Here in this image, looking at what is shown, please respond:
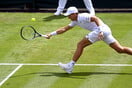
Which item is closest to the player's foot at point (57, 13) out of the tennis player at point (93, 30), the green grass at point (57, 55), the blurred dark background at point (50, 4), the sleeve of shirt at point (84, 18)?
the green grass at point (57, 55)

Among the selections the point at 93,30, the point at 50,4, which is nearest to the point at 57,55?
the point at 93,30

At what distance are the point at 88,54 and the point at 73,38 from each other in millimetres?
1974

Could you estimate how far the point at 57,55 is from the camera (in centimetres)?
1362

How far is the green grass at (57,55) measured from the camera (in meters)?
11.1

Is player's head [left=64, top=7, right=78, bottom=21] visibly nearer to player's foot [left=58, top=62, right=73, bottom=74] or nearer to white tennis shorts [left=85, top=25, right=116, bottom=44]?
white tennis shorts [left=85, top=25, right=116, bottom=44]

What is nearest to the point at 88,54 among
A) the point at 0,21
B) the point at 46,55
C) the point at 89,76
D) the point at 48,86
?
the point at 46,55

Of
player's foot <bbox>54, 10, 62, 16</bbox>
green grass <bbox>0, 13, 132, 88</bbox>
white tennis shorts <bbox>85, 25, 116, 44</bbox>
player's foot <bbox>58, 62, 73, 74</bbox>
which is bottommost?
green grass <bbox>0, 13, 132, 88</bbox>

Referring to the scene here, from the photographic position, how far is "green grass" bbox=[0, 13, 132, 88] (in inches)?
439

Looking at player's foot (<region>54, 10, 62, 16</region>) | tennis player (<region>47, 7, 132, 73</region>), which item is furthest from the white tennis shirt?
player's foot (<region>54, 10, 62, 16</region>)

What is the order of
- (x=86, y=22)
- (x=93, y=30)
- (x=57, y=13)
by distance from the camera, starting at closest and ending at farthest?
(x=86, y=22), (x=93, y=30), (x=57, y=13)

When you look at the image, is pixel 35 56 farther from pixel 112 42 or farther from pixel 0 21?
pixel 0 21

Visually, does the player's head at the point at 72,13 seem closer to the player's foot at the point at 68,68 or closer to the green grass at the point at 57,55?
the player's foot at the point at 68,68

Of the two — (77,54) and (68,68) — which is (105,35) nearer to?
(77,54)

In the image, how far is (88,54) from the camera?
13664 mm
